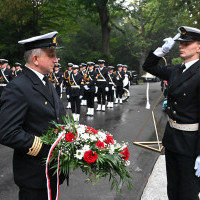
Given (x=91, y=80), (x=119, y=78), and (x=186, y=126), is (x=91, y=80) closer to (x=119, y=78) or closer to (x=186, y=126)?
(x=119, y=78)

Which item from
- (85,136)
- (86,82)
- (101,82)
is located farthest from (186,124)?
(101,82)

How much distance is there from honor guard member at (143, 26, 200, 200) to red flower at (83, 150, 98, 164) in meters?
1.24

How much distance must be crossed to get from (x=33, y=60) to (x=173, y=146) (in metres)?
1.92

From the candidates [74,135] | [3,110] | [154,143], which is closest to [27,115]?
[3,110]

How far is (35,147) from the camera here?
6.89 ft

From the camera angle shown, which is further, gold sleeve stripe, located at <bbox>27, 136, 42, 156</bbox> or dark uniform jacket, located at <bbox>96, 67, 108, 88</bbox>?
dark uniform jacket, located at <bbox>96, 67, 108, 88</bbox>

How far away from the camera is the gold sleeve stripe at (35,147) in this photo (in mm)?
2096

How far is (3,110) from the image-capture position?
2.05m

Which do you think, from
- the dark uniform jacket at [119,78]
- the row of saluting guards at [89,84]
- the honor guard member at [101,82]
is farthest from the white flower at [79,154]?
the dark uniform jacket at [119,78]

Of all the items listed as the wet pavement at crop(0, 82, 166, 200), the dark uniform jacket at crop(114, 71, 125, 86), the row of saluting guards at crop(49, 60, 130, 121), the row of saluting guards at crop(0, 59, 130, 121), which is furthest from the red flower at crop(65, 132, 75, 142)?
the dark uniform jacket at crop(114, 71, 125, 86)

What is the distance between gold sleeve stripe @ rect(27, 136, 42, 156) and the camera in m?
2.10

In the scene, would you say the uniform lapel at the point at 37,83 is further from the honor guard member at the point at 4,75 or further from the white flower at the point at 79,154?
the honor guard member at the point at 4,75

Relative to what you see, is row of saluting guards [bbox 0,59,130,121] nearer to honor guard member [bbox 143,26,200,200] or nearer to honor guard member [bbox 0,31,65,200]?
honor guard member [bbox 143,26,200,200]

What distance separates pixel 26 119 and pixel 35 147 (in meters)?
0.29
